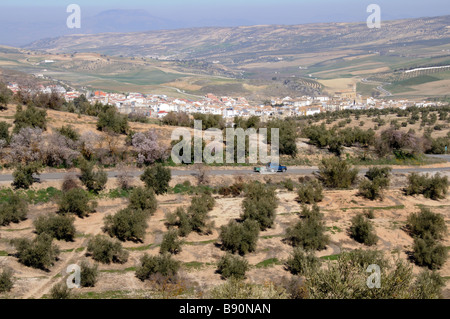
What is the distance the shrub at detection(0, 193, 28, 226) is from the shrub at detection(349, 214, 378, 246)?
16.9 m

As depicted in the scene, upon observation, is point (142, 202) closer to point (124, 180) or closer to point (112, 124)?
point (124, 180)

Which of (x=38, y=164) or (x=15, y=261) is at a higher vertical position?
(x=38, y=164)

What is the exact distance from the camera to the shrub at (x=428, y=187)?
26.3 m

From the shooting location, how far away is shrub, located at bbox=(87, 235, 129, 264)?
1592 centimetres

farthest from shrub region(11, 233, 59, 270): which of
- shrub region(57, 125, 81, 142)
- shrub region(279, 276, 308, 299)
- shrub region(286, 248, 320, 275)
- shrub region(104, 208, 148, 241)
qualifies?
shrub region(57, 125, 81, 142)

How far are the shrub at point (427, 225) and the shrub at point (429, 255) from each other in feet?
4.51

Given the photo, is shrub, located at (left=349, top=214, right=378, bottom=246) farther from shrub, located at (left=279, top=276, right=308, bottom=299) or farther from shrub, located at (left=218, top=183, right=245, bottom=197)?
shrub, located at (left=218, top=183, right=245, bottom=197)

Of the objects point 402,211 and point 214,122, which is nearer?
point 402,211

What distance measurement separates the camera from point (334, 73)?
566 ft

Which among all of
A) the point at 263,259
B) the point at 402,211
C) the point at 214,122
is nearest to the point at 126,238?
the point at 263,259

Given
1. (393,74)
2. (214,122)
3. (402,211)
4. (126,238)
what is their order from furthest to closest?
(393,74), (214,122), (402,211), (126,238)

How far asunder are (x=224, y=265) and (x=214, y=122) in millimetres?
25290

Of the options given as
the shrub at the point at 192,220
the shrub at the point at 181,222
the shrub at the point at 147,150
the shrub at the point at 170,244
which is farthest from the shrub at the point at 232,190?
the shrub at the point at 170,244

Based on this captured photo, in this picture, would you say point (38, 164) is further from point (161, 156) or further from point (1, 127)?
point (161, 156)
